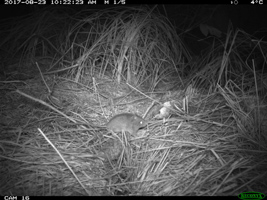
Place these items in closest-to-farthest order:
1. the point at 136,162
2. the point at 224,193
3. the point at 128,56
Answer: the point at 224,193 → the point at 136,162 → the point at 128,56

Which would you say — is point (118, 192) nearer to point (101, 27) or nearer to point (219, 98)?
point (219, 98)

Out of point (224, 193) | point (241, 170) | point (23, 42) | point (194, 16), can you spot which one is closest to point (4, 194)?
point (224, 193)

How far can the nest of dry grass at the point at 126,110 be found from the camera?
152cm

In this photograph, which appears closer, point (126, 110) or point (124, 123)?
point (124, 123)

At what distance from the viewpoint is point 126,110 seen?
2.36 metres

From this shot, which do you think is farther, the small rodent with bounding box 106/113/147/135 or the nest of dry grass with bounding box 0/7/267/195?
the small rodent with bounding box 106/113/147/135

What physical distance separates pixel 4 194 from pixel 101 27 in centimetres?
240

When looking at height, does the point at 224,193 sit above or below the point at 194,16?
below

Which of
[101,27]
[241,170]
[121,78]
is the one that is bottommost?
[241,170]

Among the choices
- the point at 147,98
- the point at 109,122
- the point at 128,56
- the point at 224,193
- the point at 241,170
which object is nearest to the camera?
the point at 224,193

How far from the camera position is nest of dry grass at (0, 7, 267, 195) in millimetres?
1521

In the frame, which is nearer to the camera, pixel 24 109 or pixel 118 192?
pixel 118 192

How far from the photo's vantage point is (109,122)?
1.98 metres

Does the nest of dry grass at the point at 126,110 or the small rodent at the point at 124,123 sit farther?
the small rodent at the point at 124,123
